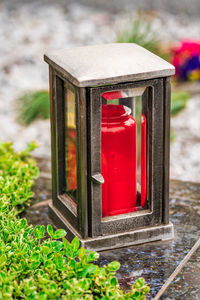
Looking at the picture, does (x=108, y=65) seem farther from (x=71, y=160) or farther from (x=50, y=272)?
(x=50, y=272)

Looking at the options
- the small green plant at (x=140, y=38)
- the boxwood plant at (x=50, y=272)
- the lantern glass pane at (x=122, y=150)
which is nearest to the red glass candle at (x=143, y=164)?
the lantern glass pane at (x=122, y=150)

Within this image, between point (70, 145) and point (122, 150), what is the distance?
0.18 metres

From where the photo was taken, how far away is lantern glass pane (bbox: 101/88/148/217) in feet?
5.64

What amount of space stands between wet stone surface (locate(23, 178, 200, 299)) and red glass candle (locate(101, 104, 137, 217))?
137 millimetres

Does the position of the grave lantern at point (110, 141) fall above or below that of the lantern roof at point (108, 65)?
below

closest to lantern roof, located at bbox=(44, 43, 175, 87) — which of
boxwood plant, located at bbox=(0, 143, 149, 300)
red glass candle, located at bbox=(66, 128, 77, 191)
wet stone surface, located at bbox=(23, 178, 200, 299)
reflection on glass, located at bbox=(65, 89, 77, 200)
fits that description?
reflection on glass, located at bbox=(65, 89, 77, 200)

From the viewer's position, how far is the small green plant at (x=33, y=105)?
3.47 m

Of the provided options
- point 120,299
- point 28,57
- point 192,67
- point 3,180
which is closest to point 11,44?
point 28,57

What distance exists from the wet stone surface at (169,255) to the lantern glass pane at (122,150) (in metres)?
0.13

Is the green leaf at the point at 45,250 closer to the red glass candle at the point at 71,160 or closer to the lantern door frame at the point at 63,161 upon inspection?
the lantern door frame at the point at 63,161

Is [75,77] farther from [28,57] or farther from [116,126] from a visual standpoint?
[28,57]

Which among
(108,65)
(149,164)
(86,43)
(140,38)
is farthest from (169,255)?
(86,43)

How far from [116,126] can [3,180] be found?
0.47m

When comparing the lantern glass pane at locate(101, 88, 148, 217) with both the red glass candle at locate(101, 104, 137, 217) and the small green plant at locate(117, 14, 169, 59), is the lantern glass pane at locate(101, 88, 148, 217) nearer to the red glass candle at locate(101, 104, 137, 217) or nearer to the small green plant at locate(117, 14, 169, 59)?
the red glass candle at locate(101, 104, 137, 217)
